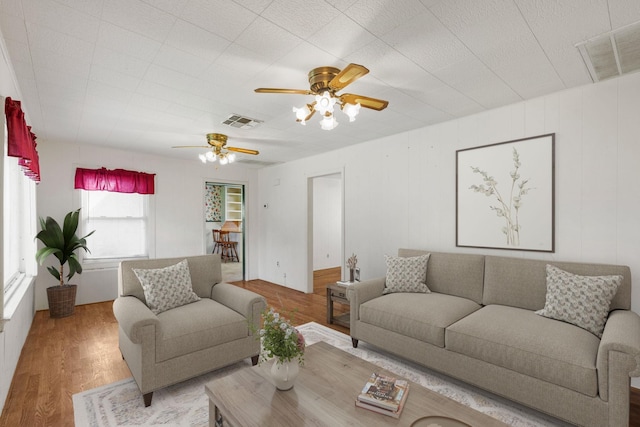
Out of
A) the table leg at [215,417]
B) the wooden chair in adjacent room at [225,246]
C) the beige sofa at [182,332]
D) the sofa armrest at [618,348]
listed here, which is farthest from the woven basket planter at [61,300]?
the sofa armrest at [618,348]

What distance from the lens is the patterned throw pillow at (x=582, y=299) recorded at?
2.20 metres

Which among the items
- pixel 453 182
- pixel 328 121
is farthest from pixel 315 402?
pixel 453 182

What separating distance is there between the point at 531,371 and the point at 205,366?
92.9 inches

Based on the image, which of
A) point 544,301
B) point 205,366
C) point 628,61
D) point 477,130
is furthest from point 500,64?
point 205,366

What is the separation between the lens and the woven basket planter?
13.5 ft

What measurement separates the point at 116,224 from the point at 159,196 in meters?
0.80

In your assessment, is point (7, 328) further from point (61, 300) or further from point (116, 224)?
point (116, 224)

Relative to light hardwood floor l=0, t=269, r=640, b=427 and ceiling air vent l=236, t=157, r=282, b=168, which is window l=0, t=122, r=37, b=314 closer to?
light hardwood floor l=0, t=269, r=640, b=427

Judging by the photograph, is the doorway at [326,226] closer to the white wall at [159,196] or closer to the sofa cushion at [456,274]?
the white wall at [159,196]

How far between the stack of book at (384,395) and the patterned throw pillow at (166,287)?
1.93m

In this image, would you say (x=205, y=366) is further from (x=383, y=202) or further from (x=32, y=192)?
(x=32, y=192)

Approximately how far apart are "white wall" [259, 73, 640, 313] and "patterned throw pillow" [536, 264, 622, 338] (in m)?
0.44

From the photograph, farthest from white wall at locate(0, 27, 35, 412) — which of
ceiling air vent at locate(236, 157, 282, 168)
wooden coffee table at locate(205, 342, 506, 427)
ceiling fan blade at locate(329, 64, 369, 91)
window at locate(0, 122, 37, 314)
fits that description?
ceiling air vent at locate(236, 157, 282, 168)

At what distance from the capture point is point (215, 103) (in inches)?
118
